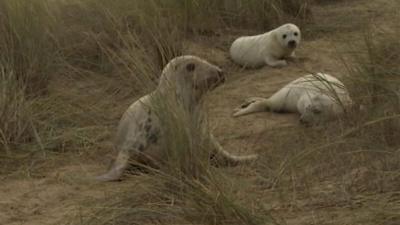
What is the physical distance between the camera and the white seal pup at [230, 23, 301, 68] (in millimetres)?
8195

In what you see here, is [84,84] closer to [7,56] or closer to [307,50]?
[7,56]

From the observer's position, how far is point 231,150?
18.5 ft

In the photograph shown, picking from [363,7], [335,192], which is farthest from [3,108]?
[363,7]

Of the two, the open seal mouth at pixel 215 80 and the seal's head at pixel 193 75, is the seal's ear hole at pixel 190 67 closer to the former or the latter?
the seal's head at pixel 193 75

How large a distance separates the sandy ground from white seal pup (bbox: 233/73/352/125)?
95 millimetres

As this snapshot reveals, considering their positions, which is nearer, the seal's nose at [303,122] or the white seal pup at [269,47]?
the seal's nose at [303,122]

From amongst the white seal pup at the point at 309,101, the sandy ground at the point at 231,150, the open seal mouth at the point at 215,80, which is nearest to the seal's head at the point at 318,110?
→ the white seal pup at the point at 309,101

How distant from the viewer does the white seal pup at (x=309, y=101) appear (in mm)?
5543

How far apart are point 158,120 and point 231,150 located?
2.38ft

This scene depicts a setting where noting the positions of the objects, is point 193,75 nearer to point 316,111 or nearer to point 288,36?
point 316,111

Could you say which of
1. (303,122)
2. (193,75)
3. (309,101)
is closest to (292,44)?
(309,101)

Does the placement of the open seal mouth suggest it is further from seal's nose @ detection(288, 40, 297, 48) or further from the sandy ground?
seal's nose @ detection(288, 40, 297, 48)

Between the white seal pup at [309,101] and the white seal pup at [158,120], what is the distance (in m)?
0.71

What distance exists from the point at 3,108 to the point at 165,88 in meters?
1.54
